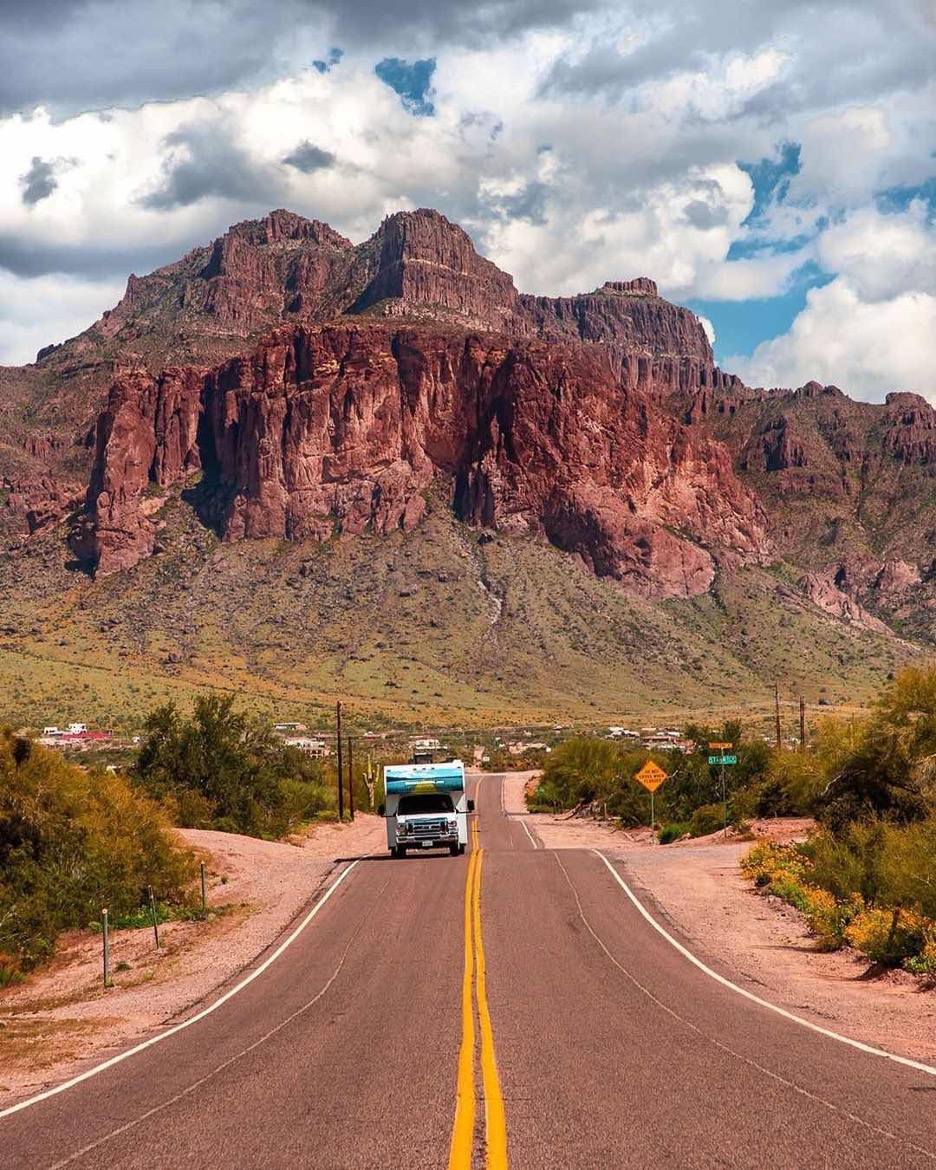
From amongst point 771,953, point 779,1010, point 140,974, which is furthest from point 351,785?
point 779,1010

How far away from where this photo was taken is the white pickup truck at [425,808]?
34656 millimetres

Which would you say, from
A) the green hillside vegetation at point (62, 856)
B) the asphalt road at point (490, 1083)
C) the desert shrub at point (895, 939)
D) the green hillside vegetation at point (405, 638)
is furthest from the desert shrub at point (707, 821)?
the green hillside vegetation at point (405, 638)

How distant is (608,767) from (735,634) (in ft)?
313

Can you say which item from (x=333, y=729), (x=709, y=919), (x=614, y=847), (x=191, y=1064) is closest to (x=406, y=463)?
(x=333, y=729)

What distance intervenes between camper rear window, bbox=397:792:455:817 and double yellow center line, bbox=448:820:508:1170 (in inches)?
622

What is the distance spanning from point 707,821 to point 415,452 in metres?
131

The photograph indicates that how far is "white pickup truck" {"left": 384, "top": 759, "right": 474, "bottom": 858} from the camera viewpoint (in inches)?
1364

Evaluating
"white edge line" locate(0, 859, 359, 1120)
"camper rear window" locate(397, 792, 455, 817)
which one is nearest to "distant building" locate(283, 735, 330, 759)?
"camper rear window" locate(397, 792, 455, 817)

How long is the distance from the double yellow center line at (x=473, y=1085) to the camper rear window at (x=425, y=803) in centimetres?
1579

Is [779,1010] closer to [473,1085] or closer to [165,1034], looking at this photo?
[473,1085]

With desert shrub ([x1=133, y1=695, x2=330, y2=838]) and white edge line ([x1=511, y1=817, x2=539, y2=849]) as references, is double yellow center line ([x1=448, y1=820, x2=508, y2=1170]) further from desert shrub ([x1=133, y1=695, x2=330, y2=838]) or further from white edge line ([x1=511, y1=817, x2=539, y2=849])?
desert shrub ([x1=133, y1=695, x2=330, y2=838])

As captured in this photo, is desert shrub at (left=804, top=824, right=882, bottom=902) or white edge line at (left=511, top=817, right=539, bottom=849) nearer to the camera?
desert shrub at (left=804, top=824, right=882, bottom=902)

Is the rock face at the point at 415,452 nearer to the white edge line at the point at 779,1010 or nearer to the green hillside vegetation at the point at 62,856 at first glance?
the green hillside vegetation at the point at 62,856

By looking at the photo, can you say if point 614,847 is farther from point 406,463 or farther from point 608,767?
point 406,463
